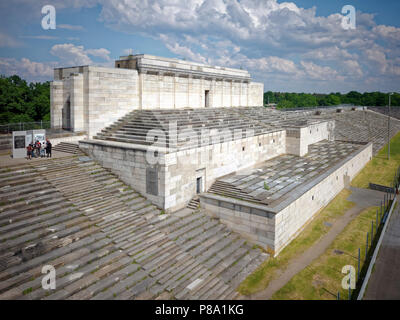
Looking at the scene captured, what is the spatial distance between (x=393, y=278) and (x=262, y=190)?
795 cm

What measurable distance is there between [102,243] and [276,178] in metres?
13.1

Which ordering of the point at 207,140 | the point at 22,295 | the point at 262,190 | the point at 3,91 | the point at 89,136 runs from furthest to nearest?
the point at 3,91, the point at 89,136, the point at 207,140, the point at 262,190, the point at 22,295

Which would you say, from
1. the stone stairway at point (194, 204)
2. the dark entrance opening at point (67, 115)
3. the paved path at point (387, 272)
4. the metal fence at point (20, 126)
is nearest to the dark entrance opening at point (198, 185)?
the stone stairway at point (194, 204)

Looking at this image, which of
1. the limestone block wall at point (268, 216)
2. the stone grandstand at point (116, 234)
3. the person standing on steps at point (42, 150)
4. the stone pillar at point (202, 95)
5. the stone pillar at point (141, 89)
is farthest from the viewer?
the stone pillar at point (202, 95)

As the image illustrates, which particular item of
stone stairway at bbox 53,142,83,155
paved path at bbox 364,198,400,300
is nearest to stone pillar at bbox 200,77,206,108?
stone stairway at bbox 53,142,83,155

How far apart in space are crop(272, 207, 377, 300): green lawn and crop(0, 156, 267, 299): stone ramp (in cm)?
214

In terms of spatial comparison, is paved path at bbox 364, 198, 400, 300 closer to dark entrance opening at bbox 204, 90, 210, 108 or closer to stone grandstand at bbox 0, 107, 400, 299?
stone grandstand at bbox 0, 107, 400, 299

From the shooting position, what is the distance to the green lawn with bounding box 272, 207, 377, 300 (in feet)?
43.0

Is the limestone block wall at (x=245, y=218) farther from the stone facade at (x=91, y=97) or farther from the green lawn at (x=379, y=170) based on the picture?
the green lawn at (x=379, y=170)

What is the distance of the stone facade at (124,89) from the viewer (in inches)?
865

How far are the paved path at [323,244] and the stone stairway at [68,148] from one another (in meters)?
14.4
